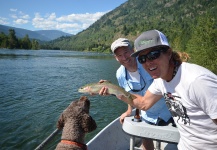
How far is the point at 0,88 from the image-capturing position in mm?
22531

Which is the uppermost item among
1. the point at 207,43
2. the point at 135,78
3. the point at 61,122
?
the point at 207,43

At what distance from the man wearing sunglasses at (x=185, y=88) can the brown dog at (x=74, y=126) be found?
1.72 meters

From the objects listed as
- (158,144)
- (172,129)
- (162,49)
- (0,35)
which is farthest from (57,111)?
(0,35)

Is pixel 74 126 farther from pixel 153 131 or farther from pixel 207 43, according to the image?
pixel 207 43

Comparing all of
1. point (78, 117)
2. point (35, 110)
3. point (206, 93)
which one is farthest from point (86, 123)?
point (35, 110)

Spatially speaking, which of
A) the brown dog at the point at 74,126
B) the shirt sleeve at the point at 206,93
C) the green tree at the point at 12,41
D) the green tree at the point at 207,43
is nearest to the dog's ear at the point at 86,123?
the brown dog at the point at 74,126

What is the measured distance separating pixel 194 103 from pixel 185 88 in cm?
19

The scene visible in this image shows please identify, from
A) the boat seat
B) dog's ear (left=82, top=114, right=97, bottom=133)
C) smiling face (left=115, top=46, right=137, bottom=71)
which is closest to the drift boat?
the boat seat

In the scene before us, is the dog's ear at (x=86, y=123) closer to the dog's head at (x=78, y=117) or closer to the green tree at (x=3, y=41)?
the dog's head at (x=78, y=117)

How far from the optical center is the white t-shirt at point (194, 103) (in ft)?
7.64

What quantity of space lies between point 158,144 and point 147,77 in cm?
168

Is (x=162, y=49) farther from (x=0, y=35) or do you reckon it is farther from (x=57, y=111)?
(x=0, y=35)

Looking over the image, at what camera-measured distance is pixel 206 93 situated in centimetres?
230

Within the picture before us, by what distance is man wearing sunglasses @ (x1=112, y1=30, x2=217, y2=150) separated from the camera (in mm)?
2354
